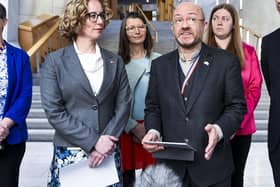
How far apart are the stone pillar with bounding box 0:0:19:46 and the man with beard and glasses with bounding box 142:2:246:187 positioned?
842 cm

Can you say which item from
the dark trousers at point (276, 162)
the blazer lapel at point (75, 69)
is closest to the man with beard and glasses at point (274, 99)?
the dark trousers at point (276, 162)

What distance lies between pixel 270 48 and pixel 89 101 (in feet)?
3.49

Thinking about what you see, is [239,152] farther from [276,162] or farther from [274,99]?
[274,99]

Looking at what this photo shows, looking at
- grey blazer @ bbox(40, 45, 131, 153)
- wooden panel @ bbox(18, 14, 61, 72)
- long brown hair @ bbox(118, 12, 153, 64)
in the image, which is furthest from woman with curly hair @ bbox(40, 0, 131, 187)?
wooden panel @ bbox(18, 14, 61, 72)

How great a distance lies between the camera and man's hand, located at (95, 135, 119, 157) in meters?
2.36

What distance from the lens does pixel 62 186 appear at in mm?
2375

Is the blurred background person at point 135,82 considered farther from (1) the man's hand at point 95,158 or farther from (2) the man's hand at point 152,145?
(2) the man's hand at point 152,145

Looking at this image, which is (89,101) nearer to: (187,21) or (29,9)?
(187,21)

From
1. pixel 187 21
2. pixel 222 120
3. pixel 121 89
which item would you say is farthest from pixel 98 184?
pixel 187 21

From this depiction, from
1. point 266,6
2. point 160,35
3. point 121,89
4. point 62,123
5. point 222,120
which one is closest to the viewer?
point 222,120

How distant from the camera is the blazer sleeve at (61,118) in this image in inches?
93.0

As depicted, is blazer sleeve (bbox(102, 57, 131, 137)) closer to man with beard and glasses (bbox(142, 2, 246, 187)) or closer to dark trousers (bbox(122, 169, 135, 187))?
man with beard and glasses (bbox(142, 2, 246, 187))

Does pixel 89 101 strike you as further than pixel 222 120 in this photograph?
Yes

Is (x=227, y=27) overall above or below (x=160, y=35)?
above
